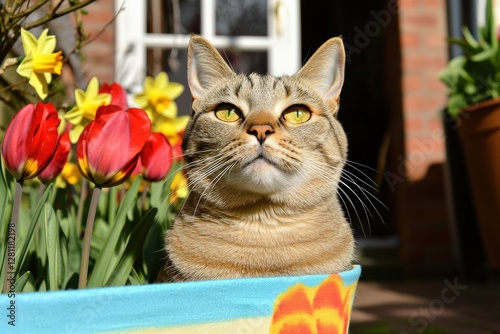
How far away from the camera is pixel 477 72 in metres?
2.13

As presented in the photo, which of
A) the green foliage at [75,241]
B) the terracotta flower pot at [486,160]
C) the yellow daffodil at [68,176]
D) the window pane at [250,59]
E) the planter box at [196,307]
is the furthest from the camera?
the window pane at [250,59]

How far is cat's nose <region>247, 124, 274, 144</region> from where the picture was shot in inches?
38.5

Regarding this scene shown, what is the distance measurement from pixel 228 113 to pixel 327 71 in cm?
25

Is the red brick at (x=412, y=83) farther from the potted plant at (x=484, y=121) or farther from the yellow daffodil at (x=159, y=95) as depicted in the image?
the yellow daffodil at (x=159, y=95)

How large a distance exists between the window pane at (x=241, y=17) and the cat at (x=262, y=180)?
2242 mm

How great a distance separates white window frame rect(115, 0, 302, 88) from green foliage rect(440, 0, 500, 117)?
1.08 meters

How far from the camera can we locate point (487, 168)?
6.38ft

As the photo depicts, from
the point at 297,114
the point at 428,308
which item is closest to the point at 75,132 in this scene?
the point at 297,114

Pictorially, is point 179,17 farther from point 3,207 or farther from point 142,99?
point 3,207

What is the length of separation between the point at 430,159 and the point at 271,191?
2.83 meters

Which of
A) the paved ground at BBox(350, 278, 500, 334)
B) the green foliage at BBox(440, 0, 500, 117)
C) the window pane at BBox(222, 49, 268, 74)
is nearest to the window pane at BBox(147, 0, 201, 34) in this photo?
the window pane at BBox(222, 49, 268, 74)

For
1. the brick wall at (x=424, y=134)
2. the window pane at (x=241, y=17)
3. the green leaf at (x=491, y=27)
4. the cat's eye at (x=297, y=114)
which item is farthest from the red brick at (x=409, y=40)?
the cat's eye at (x=297, y=114)

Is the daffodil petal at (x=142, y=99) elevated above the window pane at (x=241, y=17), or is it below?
below

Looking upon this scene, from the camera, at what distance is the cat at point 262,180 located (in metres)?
0.93
